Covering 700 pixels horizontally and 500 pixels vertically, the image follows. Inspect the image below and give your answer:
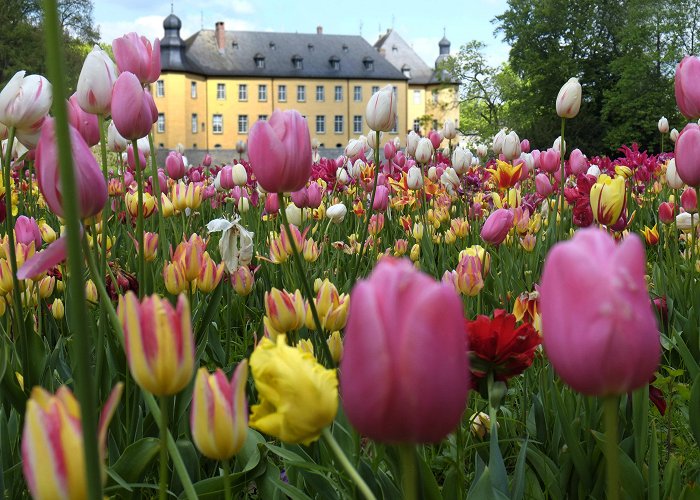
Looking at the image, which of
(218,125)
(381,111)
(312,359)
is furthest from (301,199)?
(218,125)

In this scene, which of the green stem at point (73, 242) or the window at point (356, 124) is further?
the window at point (356, 124)

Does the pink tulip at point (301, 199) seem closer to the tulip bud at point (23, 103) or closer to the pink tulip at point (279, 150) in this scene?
the tulip bud at point (23, 103)

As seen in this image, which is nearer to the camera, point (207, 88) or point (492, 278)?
point (492, 278)

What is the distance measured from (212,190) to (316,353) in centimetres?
315

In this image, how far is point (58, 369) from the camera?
1.52 meters

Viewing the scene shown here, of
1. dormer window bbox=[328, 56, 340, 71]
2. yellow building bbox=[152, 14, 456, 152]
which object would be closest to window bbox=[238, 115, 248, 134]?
yellow building bbox=[152, 14, 456, 152]

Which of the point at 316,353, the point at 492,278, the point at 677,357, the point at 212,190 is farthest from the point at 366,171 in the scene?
the point at 316,353

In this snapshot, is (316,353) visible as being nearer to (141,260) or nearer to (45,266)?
(141,260)

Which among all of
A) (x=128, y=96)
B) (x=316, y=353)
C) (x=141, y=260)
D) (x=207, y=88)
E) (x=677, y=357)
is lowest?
(x=677, y=357)

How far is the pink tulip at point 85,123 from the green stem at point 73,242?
1040mm

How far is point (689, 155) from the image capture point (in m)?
1.46

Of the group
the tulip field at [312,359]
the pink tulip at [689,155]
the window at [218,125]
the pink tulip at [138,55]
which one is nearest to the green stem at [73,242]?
the tulip field at [312,359]

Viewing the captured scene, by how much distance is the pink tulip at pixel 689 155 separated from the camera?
1.46 metres

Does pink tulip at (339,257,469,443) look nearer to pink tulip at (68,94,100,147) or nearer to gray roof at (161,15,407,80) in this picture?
pink tulip at (68,94,100,147)
